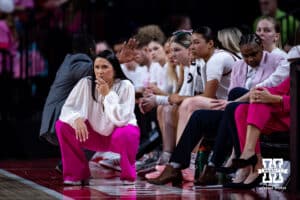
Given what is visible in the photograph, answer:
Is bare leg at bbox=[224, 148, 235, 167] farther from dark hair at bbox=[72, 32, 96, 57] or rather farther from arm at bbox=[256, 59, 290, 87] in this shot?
dark hair at bbox=[72, 32, 96, 57]

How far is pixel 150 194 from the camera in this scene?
643cm

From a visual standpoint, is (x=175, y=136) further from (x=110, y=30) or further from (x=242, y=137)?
(x=110, y=30)

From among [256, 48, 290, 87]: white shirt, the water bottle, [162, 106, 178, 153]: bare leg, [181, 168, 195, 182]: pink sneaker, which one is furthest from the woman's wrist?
[162, 106, 178, 153]: bare leg

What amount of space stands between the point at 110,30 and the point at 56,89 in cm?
401

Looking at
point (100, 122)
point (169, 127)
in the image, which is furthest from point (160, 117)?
point (100, 122)

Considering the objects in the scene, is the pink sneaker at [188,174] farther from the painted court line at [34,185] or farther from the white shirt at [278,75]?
the painted court line at [34,185]

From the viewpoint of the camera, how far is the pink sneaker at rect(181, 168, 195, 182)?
7.48 meters

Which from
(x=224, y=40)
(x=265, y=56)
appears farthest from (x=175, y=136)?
(x=265, y=56)

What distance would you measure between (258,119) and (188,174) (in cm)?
128

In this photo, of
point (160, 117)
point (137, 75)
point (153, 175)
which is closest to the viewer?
point (153, 175)

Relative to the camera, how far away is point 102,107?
23.7 feet

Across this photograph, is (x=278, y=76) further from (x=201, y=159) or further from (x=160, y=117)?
(x=160, y=117)

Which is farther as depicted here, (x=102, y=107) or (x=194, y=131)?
(x=102, y=107)

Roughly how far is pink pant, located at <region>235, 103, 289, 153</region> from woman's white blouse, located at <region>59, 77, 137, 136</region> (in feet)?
2.86
